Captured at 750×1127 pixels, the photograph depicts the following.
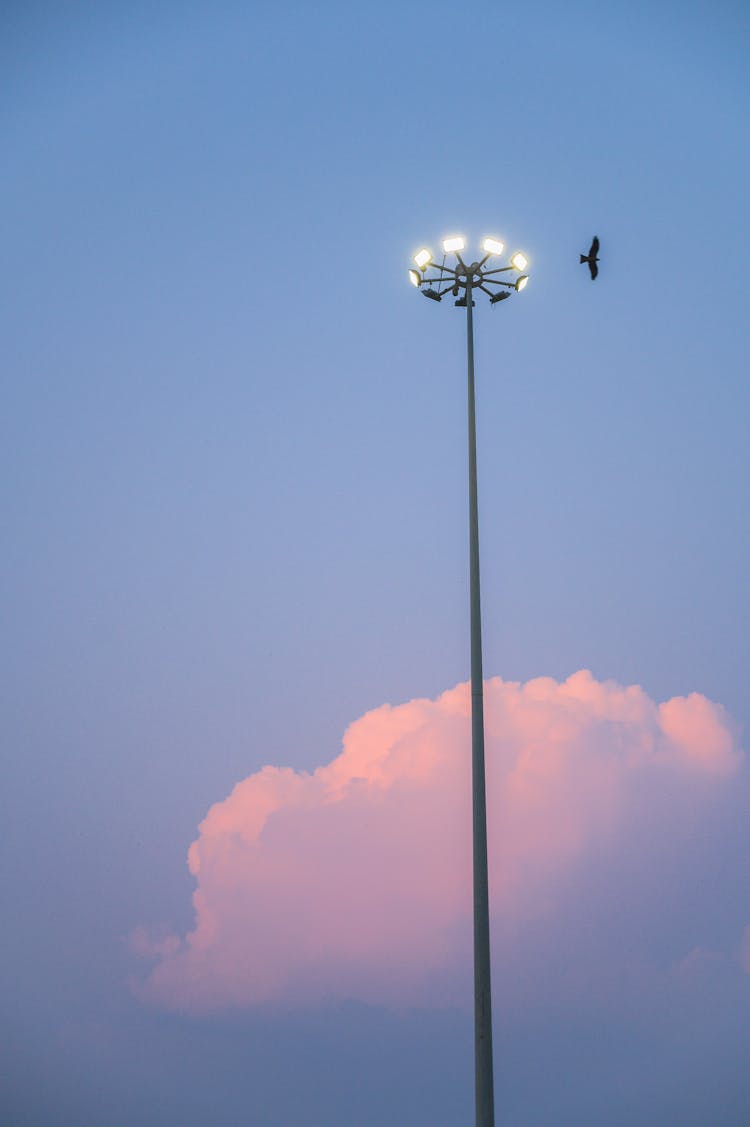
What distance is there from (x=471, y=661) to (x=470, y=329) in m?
5.66

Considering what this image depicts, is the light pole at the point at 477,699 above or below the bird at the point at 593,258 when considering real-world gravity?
below

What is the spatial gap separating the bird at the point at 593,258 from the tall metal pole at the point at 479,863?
9.13 meters

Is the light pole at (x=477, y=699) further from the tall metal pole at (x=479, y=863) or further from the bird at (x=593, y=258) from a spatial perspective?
the bird at (x=593, y=258)

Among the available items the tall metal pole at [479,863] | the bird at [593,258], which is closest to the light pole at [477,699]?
the tall metal pole at [479,863]

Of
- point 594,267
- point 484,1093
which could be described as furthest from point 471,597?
point 594,267

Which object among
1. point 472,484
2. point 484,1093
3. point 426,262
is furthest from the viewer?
point 426,262

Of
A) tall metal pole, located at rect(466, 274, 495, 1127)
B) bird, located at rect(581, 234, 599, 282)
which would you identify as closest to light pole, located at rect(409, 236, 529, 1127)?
tall metal pole, located at rect(466, 274, 495, 1127)

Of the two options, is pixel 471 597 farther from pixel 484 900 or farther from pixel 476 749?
pixel 484 900

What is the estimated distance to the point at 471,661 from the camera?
1057 cm

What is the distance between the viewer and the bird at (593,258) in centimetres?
1823

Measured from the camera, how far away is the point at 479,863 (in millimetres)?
9516

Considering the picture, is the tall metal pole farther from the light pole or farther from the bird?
the bird

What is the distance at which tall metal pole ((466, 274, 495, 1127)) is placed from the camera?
28.8 ft

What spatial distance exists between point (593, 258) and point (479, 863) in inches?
601
